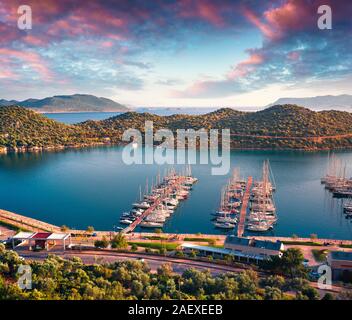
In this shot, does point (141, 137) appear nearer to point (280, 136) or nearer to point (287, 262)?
point (280, 136)

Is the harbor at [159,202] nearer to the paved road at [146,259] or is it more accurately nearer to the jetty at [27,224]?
the jetty at [27,224]

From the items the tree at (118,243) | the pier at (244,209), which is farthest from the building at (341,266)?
the tree at (118,243)

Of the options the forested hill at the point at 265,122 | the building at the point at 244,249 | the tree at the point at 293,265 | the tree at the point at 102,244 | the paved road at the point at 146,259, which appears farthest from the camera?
the forested hill at the point at 265,122

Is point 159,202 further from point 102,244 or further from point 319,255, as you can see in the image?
point 319,255

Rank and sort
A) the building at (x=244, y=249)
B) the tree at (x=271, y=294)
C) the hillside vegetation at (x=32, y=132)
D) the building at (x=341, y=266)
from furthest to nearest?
the hillside vegetation at (x=32, y=132)
the building at (x=244, y=249)
the building at (x=341, y=266)
the tree at (x=271, y=294)

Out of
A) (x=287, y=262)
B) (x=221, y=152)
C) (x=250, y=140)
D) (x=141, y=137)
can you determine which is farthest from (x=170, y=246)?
(x=141, y=137)
